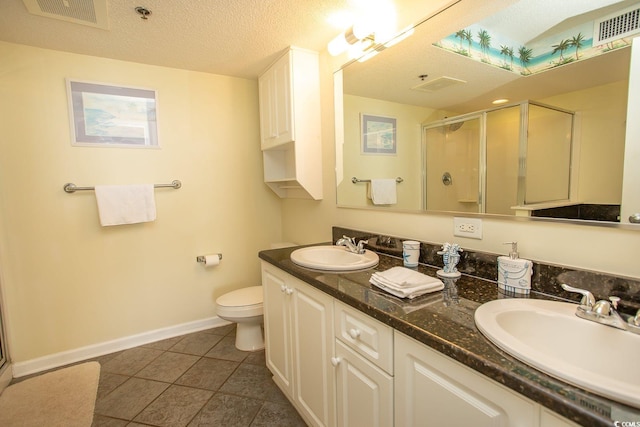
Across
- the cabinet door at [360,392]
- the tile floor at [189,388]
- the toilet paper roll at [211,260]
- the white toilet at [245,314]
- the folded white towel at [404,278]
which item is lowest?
the tile floor at [189,388]

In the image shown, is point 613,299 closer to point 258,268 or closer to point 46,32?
point 258,268

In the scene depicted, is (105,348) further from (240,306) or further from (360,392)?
(360,392)

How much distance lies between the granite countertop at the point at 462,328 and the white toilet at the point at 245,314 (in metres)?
0.90

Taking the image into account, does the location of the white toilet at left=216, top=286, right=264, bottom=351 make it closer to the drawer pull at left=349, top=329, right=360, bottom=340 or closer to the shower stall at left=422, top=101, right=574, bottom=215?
the drawer pull at left=349, top=329, right=360, bottom=340

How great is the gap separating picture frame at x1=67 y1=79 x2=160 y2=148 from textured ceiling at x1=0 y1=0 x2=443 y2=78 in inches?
9.4

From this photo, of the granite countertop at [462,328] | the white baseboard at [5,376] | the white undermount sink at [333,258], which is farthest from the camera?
the white baseboard at [5,376]

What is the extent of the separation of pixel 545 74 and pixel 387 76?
81cm

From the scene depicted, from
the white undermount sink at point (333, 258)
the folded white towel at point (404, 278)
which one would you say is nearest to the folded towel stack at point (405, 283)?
the folded white towel at point (404, 278)

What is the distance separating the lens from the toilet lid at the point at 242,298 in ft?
7.30

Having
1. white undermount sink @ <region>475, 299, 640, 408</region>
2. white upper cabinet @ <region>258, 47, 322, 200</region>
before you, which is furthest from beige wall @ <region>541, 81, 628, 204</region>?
white upper cabinet @ <region>258, 47, 322, 200</region>

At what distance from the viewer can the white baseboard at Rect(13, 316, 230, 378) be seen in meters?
2.09

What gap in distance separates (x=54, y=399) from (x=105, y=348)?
1.70ft

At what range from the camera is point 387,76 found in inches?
66.4

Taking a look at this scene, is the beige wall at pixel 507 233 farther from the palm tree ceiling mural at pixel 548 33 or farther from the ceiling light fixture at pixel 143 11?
the ceiling light fixture at pixel 143 11
